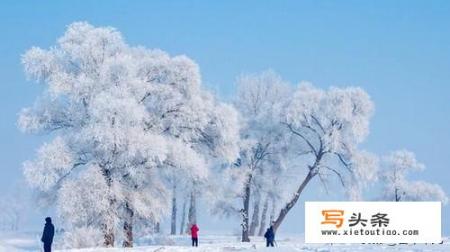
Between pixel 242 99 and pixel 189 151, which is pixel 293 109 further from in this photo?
pixel 189 151

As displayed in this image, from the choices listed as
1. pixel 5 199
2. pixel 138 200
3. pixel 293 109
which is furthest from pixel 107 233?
pixel 5 199

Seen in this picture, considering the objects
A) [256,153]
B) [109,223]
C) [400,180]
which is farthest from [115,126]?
[400,180]

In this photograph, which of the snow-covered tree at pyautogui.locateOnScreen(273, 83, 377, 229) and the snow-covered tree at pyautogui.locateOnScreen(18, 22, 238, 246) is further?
the snow-covered tree at pyautogui.locateOnScreen(273, 83, 377, 229)

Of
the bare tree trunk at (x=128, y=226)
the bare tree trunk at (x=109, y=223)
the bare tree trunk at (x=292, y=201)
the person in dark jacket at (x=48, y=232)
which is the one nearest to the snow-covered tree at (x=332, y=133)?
the bare tree trunk at (x=292, y=201)

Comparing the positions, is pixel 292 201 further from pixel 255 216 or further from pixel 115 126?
pixel 115 126

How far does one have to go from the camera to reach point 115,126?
1580 inches

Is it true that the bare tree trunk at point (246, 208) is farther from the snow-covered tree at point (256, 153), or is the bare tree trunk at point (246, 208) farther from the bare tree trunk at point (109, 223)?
the bare tree trunk at point (109, 223)

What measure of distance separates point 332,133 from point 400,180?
16.1 m

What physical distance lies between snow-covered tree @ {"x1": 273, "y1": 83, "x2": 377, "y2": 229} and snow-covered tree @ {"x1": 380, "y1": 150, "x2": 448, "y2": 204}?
39.9 feet

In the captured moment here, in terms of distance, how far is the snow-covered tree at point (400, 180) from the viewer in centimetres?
6619

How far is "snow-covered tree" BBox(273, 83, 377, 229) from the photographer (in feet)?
175

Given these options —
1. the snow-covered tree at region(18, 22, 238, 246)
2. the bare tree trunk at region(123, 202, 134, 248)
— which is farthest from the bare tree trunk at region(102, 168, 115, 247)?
the bare tree trunk at region(123, 202, 134, 248)

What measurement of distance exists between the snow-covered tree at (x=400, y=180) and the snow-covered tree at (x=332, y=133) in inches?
479

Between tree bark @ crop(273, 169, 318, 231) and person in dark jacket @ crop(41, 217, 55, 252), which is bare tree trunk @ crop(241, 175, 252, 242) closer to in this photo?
tree bark @ crop(273, 169, 318, 231)
